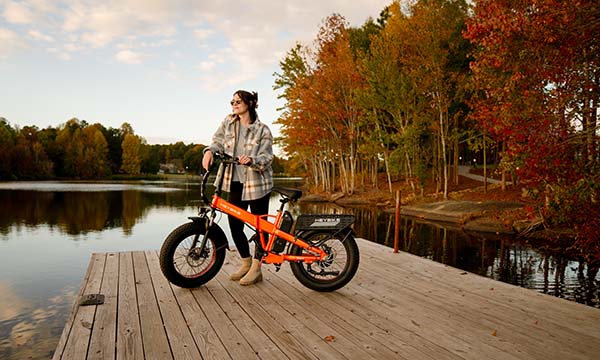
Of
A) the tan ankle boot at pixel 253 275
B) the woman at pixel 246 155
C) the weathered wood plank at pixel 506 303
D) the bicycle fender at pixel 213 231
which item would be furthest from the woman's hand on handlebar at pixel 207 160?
the weathered wood plank at pixel 506 303

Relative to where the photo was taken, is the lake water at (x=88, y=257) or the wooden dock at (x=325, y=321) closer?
the wooden dock at (x=325, y=321)

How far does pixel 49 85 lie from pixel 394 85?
2432 cm

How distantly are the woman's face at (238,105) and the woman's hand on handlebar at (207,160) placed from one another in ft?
1.73

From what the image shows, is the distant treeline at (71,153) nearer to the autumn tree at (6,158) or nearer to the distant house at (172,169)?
the autumn tree at (6,158)

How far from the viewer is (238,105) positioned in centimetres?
404

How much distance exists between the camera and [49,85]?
2884cm

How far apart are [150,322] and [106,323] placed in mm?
317

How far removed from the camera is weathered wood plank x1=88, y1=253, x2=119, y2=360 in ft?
8.27

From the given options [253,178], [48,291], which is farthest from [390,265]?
[48,291]

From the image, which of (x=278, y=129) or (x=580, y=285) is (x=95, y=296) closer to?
(x=580, y=285)

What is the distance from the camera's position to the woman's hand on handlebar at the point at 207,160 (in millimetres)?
3798

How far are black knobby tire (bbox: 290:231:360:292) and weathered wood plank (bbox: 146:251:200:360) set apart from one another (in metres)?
1.18

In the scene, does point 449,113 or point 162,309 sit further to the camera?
point 449,113

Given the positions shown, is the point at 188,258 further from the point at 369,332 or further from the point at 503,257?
the point at 503,257
